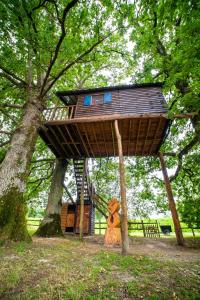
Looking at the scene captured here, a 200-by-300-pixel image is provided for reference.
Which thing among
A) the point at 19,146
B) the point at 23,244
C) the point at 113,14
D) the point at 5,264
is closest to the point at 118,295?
the point at 5,264

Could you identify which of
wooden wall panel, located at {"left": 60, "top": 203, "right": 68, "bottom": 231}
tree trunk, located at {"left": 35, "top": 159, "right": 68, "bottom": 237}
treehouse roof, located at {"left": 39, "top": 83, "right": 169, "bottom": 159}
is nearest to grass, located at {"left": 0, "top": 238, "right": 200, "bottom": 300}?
tree trunk, located at {"left": 35, "top": 159, "right": 68, "bottom": 237}

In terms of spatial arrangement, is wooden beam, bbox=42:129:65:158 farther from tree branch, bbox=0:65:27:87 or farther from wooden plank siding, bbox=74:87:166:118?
tree branch, bbox=0:65:27:87

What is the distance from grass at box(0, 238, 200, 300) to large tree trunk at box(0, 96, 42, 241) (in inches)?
42.8

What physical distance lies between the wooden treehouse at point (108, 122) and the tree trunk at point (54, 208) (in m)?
1.11

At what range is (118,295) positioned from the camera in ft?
10.1

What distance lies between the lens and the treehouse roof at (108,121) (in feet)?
32.3

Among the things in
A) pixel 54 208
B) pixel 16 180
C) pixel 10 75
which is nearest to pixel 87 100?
pixel 10 75

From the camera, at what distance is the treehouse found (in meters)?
9.82

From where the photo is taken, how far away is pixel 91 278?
141 inches

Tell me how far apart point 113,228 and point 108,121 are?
18.5ft

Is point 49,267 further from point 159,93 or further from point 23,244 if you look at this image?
point 159,93

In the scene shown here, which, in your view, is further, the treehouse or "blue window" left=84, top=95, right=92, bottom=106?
"blue window" left=84, top=95, right=92, bottom=106

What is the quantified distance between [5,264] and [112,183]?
51.7 ft

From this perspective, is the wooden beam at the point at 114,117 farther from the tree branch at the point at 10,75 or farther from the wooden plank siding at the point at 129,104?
the tree branch at the point at 10,75
